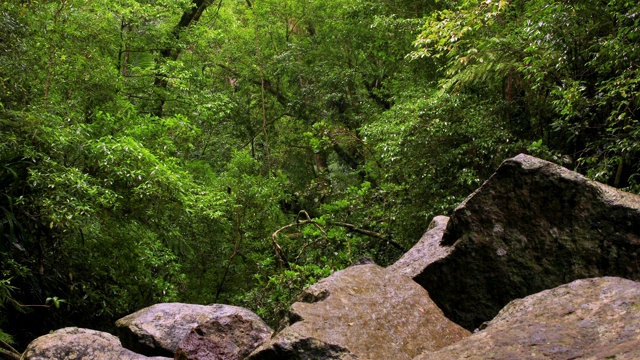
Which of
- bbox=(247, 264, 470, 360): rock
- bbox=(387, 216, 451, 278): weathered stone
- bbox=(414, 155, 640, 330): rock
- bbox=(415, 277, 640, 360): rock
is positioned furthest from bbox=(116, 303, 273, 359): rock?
bbox=(415, 277, 640, 360): rock

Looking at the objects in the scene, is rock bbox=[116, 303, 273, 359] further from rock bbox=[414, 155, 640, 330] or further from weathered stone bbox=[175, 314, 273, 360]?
rock bbox=[414, 155, 640, 330]

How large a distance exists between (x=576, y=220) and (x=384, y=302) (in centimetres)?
140

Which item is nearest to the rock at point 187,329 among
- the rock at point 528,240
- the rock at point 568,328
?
the rock at point 528,240

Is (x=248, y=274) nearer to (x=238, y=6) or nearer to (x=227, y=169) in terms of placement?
(x=227, y=169)

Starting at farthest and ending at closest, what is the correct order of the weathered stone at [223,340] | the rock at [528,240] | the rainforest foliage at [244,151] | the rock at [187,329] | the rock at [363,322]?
the rainforest foliage at [244,151], the rock at [187,329], the weathered stone at [223,340], the rock at [528,240], the rock at [363,322]

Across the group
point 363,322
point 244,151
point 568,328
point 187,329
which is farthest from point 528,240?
point 244,151

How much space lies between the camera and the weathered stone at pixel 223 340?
14.2ft

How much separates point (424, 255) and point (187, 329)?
236 centimetres

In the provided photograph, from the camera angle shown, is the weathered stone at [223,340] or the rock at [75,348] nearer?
the weathered stone at [223,340]

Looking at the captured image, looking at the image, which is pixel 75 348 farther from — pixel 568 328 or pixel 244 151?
pixel 244 151

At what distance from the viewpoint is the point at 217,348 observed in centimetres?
440

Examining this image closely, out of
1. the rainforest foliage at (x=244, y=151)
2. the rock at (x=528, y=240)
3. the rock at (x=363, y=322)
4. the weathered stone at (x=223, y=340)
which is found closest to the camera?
the rock at (x=363, y=322)

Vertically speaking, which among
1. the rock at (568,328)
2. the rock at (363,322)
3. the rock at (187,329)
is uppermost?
the rock at (568,328)

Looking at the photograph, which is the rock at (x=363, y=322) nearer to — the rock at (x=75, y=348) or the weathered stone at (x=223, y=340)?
the weathered stone at (x=223, y=340)
